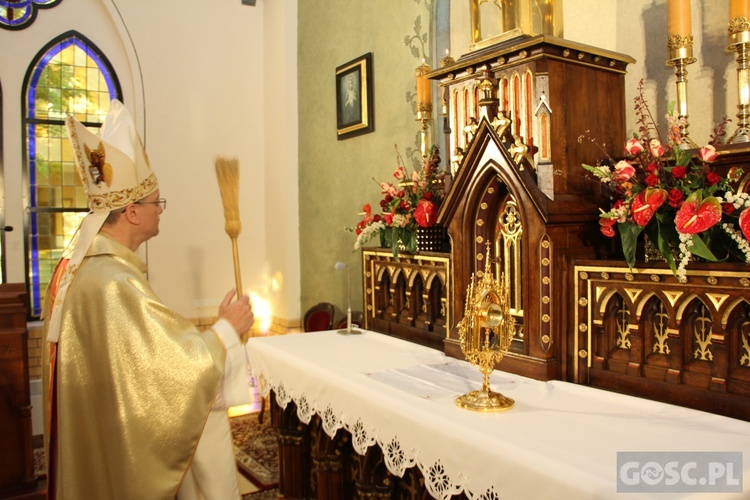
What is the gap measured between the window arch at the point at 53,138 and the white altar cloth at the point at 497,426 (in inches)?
178

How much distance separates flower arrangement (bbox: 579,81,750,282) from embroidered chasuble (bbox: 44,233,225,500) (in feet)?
5.38

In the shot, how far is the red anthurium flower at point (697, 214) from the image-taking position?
2.04 meters

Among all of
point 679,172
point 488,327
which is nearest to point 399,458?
point 488,327

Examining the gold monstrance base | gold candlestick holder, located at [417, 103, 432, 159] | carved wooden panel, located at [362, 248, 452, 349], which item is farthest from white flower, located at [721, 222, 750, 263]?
gold candlestick holder, located at [417, 103, 432, 159]

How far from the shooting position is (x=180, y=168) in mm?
6762

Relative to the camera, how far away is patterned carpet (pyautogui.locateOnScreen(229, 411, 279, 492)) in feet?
14.3

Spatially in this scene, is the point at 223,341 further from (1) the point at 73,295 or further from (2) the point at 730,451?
(2) the point at 730,451

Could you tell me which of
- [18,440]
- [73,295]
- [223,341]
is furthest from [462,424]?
[18,440]

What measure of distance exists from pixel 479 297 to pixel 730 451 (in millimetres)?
914

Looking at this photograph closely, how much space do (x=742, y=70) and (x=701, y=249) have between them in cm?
85

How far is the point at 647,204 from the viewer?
2234 millimetres

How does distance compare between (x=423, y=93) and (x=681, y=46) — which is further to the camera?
(x=423, y=93)
